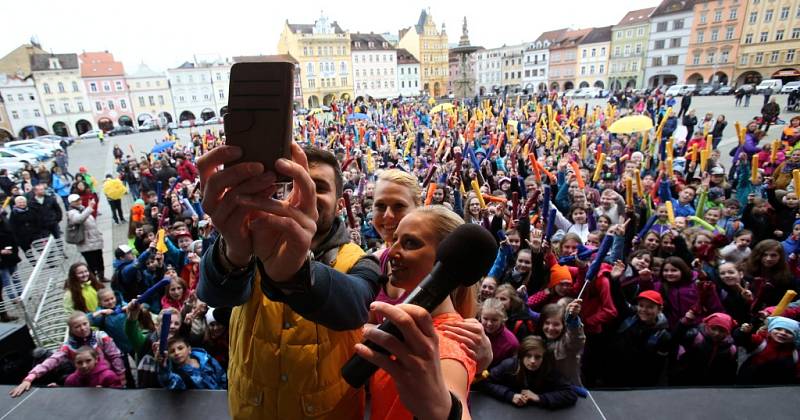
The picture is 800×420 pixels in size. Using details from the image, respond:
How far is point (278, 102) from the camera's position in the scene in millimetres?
1011

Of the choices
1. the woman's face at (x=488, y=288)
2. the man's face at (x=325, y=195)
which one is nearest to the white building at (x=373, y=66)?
the woman's face at (x=488, y=288)

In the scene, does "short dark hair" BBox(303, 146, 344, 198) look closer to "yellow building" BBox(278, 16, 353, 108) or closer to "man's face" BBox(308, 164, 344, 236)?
"man's face" BBox(308, 164, 344, 236)

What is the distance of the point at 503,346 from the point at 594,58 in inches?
3070

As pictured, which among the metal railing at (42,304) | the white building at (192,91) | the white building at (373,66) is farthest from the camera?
the white building at (373,66)

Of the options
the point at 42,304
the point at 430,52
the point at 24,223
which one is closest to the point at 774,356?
the point at 42,304

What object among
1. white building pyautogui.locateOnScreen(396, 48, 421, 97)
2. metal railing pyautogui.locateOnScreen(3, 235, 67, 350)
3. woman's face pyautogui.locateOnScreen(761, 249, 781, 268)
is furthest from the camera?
white building pyautogui.locateOnScreen(396, 48, 421, 97)

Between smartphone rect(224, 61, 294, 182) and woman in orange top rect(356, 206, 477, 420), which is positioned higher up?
smartphone rect(224, 61, 294, 182)

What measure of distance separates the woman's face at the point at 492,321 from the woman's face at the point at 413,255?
193 centimetres

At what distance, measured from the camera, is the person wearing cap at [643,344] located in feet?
12.5

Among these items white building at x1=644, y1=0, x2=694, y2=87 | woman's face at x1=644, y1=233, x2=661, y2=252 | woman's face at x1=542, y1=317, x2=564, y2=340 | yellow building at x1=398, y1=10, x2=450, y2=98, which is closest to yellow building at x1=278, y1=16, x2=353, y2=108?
yellow building at x1=398, y1=10, x2=450, y2=98

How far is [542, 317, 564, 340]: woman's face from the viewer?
3.59 m

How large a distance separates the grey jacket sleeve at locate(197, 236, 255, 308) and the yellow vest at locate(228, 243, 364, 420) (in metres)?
0.12

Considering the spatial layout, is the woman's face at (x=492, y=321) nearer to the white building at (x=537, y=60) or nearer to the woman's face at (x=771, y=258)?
the woman's face at (x=771, y=258)

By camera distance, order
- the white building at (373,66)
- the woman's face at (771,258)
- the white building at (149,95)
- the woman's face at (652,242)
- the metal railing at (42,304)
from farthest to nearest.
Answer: the white building at (373,66) → the white building at (149,95) → the woman's face at (652,242) → the metal railing at (42,304) → the woman's face at (771,258)
